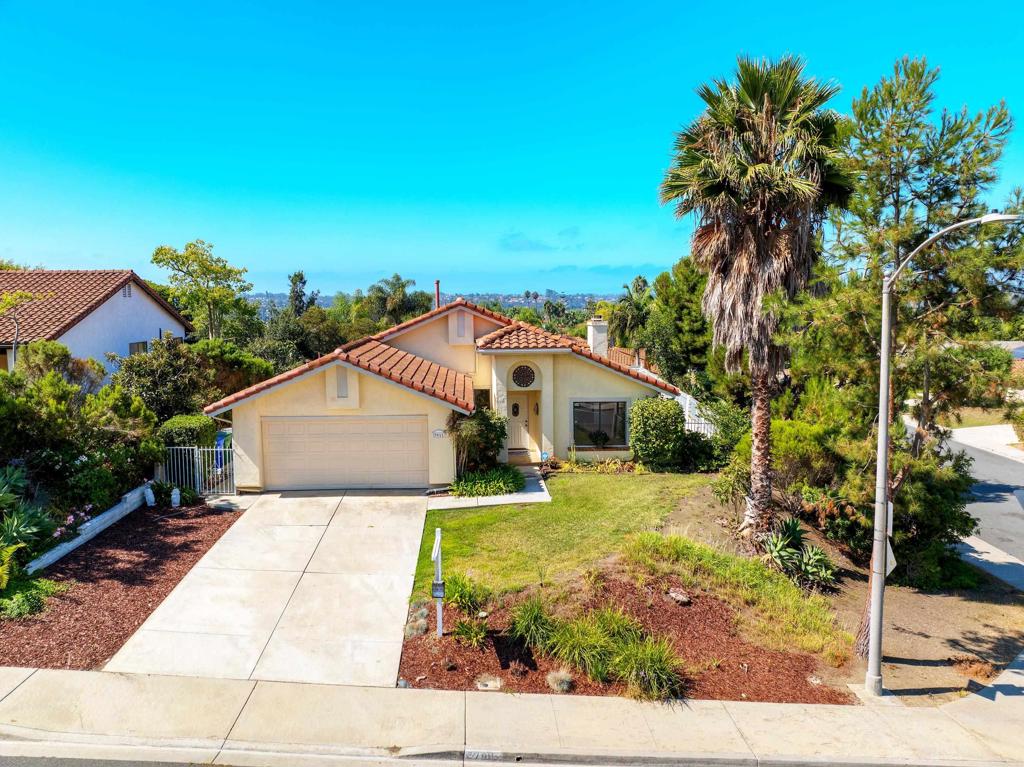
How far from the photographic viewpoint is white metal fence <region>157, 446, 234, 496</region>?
16.2 meters

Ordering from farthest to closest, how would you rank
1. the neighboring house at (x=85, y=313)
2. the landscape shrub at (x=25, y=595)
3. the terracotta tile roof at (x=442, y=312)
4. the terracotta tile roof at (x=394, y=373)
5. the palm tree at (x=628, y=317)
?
1. the palm tree at (x=628, y=317)
2. the neighboring house at (x=85, y=313)
3. the terracotta tile roof at (x=442, y=312)
4. the terracotta tile roof at (x=394, y=373)
5. the landscape shrub at (x=25, y=595)

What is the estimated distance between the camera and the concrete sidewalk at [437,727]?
7.25 metres

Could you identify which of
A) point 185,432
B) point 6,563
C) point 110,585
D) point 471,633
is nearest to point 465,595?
point 471,633

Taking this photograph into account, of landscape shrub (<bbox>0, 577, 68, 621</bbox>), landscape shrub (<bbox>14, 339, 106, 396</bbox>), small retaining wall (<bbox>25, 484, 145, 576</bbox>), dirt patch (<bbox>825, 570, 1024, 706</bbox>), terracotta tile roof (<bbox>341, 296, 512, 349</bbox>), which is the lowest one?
dirt patch (<bbox>825, 570, 1024, 706</bbox>)

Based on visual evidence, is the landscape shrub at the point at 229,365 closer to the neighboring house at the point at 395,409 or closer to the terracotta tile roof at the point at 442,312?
the terracotta tile roof at the point at 442,312

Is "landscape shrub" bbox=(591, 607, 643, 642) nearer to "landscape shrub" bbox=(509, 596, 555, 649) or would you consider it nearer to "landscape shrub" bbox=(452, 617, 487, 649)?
Answer: "landscape shrub" bbox=(509, 596, 555, 649)

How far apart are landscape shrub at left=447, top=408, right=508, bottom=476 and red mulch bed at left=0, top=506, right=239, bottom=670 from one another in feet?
18.9

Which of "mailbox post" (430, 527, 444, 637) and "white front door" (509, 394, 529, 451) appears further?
"white front door" (509, 394, 529, 451)

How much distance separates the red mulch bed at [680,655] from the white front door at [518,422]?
10.2 metres

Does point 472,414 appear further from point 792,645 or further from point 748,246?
point 792,645

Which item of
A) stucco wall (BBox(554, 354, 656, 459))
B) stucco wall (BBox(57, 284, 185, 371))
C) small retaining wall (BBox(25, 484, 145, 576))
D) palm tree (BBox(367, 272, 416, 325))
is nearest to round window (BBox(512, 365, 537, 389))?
stucco wall (BBox(554, 354, 656, 459))

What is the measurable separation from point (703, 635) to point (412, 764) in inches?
196

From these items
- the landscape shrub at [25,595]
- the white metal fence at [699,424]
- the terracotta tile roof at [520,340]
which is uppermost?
the terracotta tile roof at [520,340]

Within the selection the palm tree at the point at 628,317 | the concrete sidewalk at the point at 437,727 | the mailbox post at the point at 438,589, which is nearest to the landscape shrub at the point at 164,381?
the concrete sidewalk at the point at 437,727
